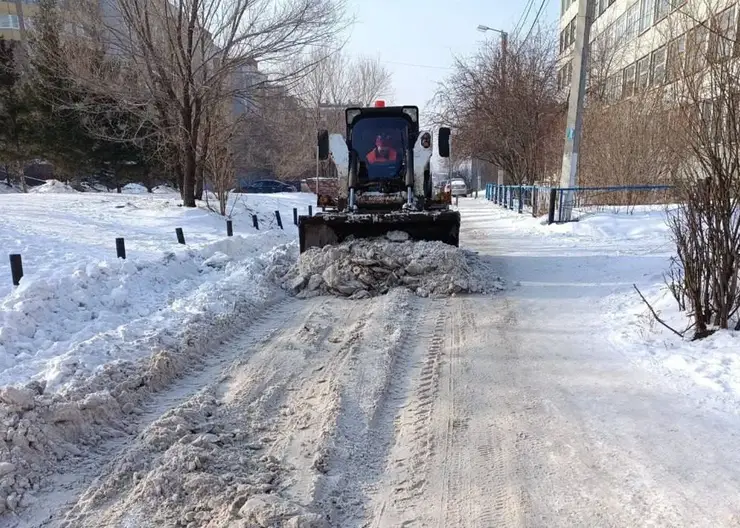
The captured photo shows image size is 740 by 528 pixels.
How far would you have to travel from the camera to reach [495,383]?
4613 millimetres

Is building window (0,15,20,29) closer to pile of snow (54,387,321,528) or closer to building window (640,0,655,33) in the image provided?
building window (640,0,655,33)

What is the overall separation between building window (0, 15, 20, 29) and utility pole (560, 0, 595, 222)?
6068 centimetres

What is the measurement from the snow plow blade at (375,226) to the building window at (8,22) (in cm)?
6177

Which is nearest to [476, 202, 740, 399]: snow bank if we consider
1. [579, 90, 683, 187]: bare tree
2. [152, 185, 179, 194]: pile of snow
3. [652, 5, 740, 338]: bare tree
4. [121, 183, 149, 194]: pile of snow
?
[652, 5, 740, 338]: bare tree

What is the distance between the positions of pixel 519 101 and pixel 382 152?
16.4 m

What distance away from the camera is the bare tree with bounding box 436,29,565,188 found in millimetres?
25094

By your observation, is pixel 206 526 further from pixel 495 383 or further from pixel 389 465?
pixel 495 383

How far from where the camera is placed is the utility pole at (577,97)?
46.0 ft

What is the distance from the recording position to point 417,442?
3.66m

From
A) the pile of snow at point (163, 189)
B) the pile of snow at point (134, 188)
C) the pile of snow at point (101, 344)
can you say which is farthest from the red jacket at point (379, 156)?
the pile of snow at point (134, 188)

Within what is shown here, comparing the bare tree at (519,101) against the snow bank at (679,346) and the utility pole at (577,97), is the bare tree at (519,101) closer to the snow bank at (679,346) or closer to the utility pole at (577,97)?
the utility pole at (577,97)

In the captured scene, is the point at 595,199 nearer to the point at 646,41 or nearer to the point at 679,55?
the point at 679,55

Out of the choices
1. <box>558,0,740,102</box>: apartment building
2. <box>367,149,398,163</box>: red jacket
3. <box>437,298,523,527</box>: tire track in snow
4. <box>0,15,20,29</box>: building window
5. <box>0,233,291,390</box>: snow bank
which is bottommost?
<box>437,298,523,527</box>: tire track in snow

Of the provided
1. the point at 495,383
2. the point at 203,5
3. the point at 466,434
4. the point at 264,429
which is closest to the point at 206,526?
the point at 264,429
